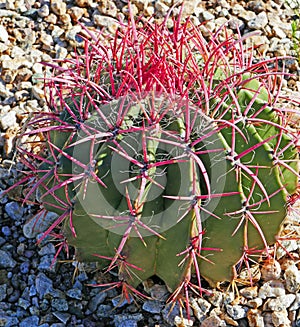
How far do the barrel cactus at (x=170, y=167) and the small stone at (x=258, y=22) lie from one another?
Answer: 45.6 inches

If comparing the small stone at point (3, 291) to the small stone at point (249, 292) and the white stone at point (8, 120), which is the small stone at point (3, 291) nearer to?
the white stone at point (8, 120)

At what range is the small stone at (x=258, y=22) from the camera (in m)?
2.90

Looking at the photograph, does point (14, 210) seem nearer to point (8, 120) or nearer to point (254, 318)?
point (8, 120)

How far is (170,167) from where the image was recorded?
1.64 metres

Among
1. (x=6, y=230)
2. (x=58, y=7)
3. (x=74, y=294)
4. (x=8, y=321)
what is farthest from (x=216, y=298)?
(x=58, y=7)

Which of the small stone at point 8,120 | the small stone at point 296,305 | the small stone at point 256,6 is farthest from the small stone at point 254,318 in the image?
the small stone at point 256,6

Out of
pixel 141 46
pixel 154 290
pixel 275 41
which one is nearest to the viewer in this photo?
pixel 141 46

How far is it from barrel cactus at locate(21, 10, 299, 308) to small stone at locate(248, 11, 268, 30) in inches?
45.6

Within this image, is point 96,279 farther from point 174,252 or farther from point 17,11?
point 17,11

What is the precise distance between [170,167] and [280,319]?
672mm

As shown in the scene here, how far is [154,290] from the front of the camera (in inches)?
78.4

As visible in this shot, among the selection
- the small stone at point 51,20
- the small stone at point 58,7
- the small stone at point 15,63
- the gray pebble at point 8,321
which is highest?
the small stone at point 58,7

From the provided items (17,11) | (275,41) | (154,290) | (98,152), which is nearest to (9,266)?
(154,290)

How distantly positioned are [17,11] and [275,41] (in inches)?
46.2
